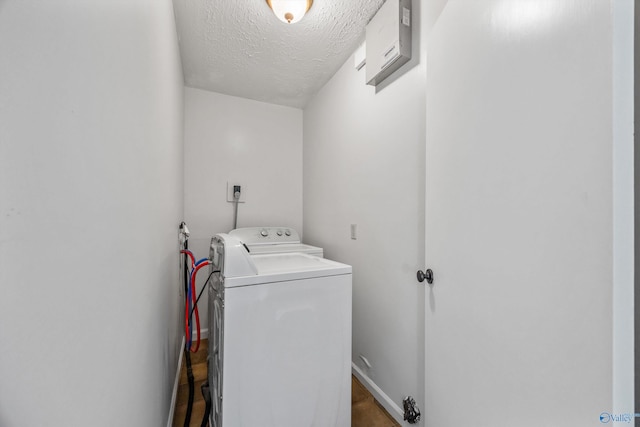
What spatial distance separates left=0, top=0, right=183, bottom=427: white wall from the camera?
0.29 metres

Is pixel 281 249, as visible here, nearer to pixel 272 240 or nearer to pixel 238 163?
pixel 272 240

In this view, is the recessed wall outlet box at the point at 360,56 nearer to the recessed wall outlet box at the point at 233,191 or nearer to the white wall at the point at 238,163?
the white wall at the point at 238,163

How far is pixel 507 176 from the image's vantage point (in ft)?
2.55

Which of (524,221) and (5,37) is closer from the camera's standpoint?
(5,37)

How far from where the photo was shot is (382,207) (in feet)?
5.26

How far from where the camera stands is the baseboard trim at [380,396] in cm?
143

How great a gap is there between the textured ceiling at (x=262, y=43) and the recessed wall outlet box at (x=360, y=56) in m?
0.06

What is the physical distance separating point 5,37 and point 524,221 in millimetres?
1054

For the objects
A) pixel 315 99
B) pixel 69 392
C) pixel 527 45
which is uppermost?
pixel 315 99

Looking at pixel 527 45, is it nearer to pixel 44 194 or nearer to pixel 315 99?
pixel 44 194

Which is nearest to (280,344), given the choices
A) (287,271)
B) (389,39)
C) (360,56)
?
(287,271)

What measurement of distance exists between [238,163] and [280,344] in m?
1.95

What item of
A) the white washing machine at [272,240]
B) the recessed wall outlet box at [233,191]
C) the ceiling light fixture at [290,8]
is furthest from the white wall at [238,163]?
the ceiling light fixture at [290,8]

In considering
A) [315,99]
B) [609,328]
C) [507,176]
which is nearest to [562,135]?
[507,176]
